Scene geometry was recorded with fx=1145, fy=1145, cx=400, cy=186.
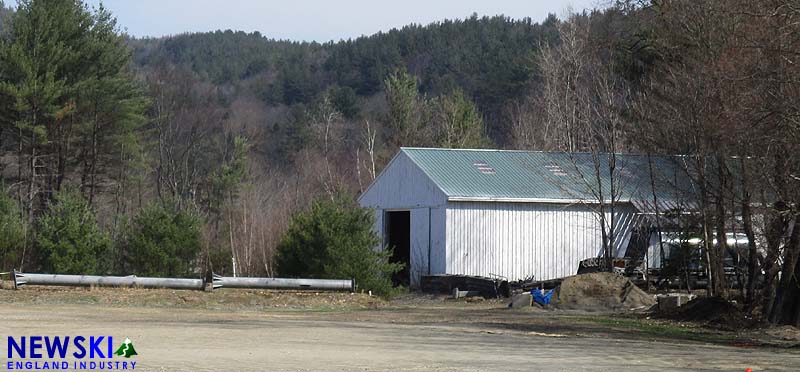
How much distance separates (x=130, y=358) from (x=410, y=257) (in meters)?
26.1

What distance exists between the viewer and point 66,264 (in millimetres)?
31172

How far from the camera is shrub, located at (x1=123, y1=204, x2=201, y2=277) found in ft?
104

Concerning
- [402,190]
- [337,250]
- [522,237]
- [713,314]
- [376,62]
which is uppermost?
[376,62]

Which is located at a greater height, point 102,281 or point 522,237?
point 522,237

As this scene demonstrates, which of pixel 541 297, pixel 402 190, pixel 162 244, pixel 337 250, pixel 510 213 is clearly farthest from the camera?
pixel 402 190

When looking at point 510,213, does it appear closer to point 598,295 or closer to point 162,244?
point 598,295

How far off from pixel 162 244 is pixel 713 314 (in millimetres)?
15131

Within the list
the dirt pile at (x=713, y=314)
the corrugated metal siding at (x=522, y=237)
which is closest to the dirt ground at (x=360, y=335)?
the dirt pile at (x=713, y=314)

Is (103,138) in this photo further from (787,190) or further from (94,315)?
(787,190)

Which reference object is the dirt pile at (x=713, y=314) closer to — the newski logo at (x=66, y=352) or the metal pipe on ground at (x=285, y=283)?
the metal pipe on ground at (x=285, y=283)

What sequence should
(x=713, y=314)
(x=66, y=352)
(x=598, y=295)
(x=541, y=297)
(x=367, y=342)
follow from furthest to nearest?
(x=541, y=297), (x=598, y=295), (x=713, y=314), (x=367, y=342), (x=66, y=352)

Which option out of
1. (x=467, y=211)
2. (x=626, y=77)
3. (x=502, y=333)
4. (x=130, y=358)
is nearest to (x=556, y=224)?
(x=467, y=211)

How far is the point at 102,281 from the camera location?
93.9ft

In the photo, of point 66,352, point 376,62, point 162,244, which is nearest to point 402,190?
point 162,244
